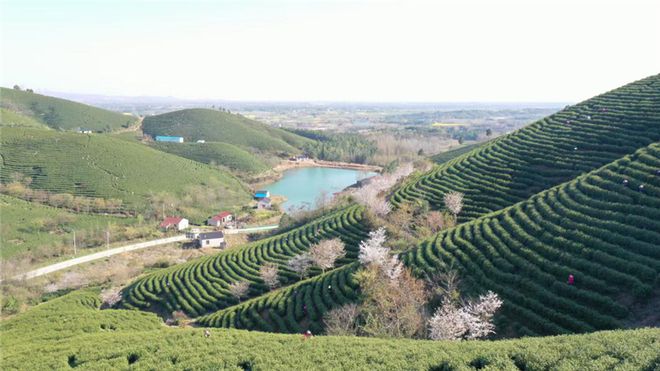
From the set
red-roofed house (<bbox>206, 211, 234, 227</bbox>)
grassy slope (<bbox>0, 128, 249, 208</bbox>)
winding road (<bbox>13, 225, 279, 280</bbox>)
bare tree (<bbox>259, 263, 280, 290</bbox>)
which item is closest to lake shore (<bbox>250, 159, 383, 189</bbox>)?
grassy slope (<bbox>0, 128, 249, 208</bbox>)

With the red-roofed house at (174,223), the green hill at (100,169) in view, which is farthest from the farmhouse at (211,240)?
the green hill at (100,169)

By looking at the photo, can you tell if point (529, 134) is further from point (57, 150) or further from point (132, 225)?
point (57, 150)

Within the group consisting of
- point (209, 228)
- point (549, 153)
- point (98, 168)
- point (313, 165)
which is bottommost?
point (209, 228)

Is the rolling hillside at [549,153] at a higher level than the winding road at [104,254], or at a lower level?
higher

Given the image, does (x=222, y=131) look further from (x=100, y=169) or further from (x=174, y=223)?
(x=174, y=223)

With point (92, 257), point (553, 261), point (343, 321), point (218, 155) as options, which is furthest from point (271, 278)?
point (218, 155)

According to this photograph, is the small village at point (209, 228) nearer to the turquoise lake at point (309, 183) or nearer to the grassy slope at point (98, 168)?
the grassy slope at point (98, 168)

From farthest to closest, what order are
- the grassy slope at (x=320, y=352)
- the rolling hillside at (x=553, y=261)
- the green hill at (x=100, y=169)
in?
1. the green hill at (x=100, y=169)
2. the rolling hillside at (x=553, y=261)
3. the grassy slope at (x=320, y=352)
